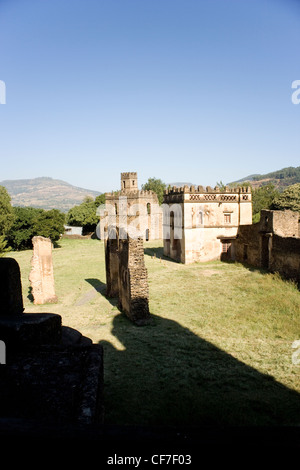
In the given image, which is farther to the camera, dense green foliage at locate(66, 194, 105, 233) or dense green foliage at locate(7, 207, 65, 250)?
dense green foliage at locate(66, 194, 105, 233)

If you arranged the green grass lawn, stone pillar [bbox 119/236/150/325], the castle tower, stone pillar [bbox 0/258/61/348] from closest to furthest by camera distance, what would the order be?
stone pillar [bbox 0/258/61/348] < the green grass lawn < stone pillar [bbox 119/236/150/325] < the castle tower

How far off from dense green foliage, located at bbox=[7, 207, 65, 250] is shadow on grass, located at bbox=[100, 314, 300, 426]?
34.1m

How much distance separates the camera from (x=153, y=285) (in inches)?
743

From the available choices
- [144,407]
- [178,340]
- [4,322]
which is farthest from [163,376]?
[4,322]

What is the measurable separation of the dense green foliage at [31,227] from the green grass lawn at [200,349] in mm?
24353

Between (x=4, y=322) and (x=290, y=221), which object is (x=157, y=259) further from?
(x=4, y=322)

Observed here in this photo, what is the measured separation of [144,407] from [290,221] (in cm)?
1796

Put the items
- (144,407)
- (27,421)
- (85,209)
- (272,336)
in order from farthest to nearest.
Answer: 1. (85,209)
2. (272,336)
3. (144,407)
4. (27,421)

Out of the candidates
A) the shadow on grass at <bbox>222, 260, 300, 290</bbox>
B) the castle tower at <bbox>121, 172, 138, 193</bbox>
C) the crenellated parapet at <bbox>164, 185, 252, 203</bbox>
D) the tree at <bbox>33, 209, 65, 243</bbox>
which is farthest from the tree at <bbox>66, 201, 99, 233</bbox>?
the shadow on grass at <bbox>222, 260, 300, 290</bbox>

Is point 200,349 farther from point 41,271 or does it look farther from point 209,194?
point 209,194

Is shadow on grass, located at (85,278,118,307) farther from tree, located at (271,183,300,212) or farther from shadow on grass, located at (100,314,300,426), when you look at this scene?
tree, located at (271,183,300,212)

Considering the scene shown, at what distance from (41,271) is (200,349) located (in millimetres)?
9498

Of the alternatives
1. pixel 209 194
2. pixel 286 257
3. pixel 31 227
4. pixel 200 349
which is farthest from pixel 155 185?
pixel 200 349

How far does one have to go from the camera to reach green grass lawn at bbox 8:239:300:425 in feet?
21.2
